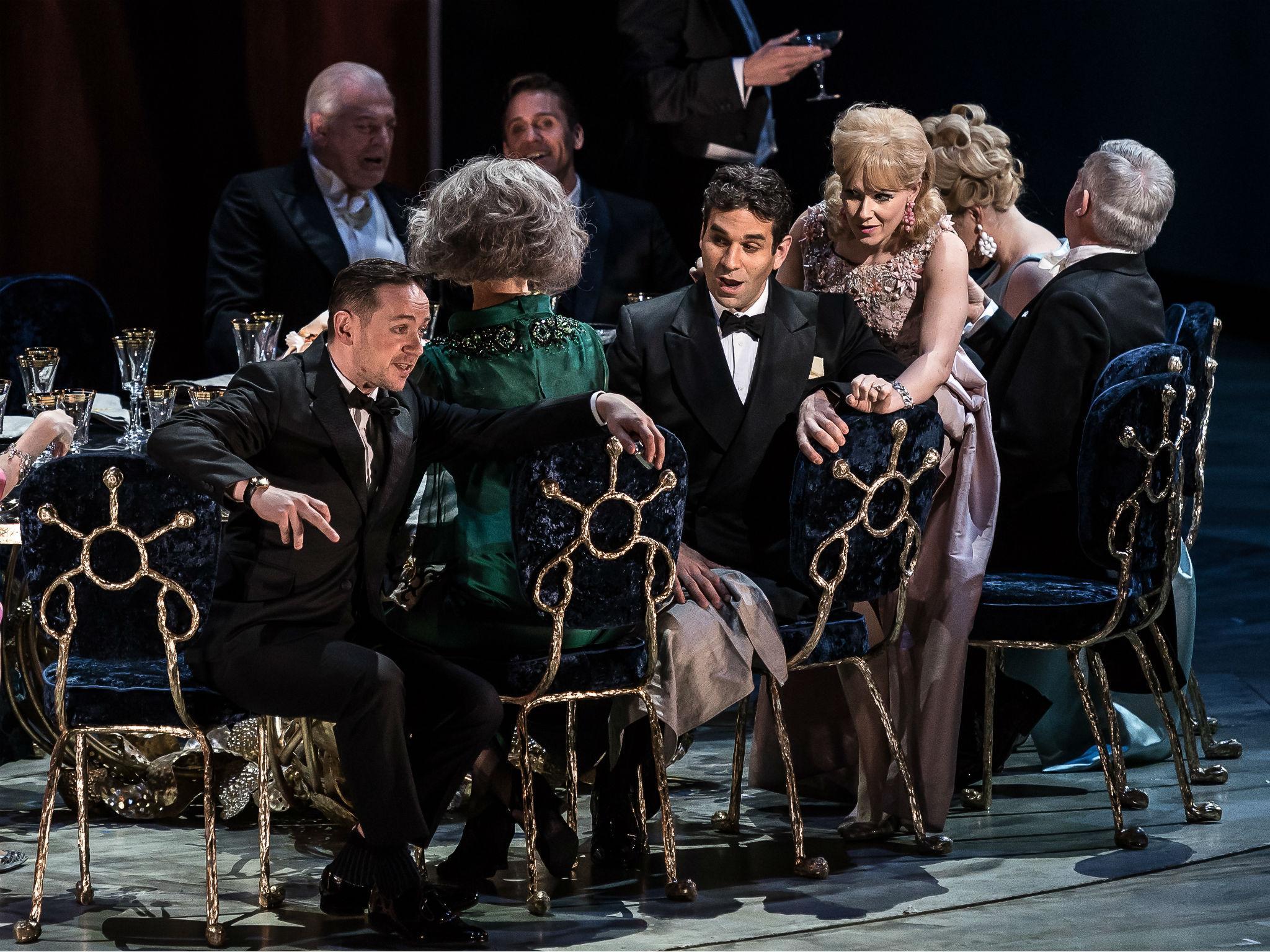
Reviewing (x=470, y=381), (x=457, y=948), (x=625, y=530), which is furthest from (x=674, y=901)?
(x=470, y=381)

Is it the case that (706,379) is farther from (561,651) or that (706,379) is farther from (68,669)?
(68,669)

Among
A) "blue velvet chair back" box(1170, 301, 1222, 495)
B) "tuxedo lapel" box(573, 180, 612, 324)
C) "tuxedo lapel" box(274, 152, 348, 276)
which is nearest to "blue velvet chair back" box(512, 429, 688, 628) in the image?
"blue velvet chair back" box(1170, 301, 1222, 495)

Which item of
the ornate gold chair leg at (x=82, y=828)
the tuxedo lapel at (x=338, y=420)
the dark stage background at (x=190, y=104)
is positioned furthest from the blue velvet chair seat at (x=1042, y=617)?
the dark stage background at (x=190, y=104)

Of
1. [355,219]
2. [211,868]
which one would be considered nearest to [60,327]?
[355,219]

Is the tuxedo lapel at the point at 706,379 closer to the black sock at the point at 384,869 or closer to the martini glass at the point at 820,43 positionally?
the black sock at the point at 384,869

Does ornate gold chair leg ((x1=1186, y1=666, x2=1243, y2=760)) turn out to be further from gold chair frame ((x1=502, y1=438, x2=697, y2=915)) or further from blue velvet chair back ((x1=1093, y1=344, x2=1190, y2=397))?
gold chair frame ((x1=502, y1=438, x2=697, y2=915))

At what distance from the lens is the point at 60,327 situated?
5.44 meters

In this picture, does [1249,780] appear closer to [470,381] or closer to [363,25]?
[470,381]

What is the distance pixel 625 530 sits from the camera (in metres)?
3.34

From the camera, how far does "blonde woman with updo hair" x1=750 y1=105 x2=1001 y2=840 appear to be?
153 inches

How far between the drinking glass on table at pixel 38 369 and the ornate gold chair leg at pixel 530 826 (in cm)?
133

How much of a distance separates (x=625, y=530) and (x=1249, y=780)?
75.9 inches

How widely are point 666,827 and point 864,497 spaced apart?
0.74 metres

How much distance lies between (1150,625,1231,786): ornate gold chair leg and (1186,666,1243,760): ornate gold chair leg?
4.7 inches
